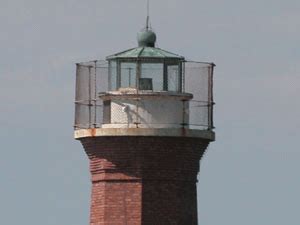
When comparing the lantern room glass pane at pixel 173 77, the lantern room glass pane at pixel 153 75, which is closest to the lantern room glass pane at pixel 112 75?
the lantern room glass pane at pixel 153 75

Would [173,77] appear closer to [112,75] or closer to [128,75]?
[128,75]

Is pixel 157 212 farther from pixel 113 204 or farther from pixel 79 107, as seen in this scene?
A: pixel 79 107

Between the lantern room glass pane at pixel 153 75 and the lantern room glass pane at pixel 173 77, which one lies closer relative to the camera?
the lantern room glass pane at pixel 153 75

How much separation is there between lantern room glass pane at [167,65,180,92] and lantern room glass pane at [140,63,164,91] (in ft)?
0.69

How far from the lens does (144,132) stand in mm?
32188

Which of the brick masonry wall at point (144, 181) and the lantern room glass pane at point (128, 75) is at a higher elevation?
the lantern room glass pane at point (128, 75)

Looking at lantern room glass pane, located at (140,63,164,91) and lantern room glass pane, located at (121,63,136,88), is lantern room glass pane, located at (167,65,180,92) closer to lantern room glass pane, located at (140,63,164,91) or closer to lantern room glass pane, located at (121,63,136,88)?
lantern room glass pane, located at (140,63,164,91)

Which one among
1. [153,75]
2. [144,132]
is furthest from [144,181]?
[153,75]

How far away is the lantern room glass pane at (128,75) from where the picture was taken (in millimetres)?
32656

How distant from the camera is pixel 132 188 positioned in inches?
1275

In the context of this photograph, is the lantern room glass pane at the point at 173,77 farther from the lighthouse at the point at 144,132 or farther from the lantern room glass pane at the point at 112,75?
the lantern room glass pane at the point at 112,75

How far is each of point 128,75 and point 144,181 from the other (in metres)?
2.54

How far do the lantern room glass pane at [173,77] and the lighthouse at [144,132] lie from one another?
0.02 meters

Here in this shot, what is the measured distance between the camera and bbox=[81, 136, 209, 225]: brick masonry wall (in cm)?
3231
